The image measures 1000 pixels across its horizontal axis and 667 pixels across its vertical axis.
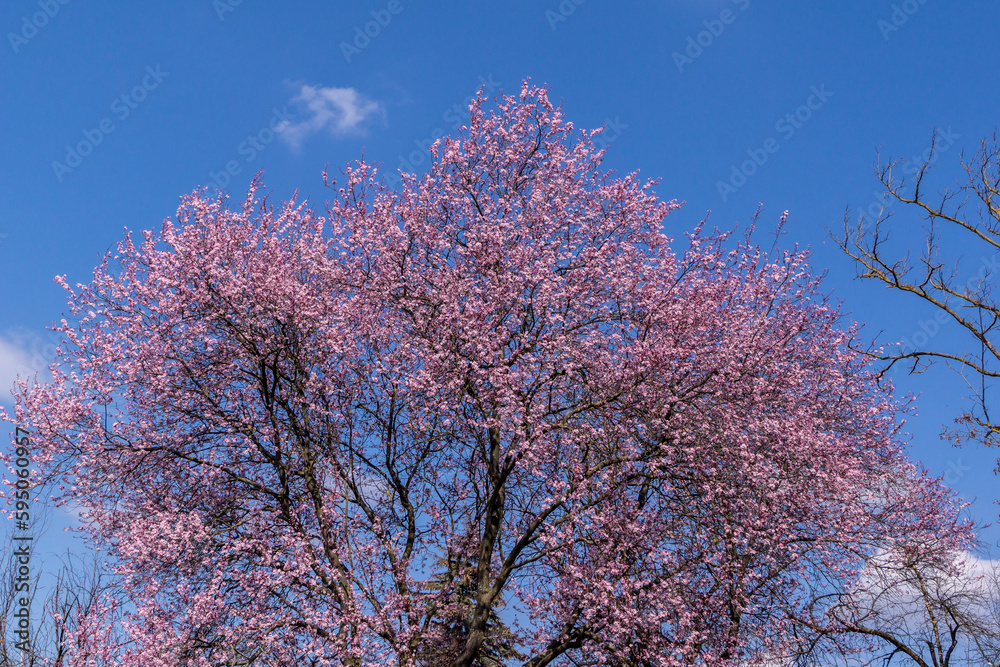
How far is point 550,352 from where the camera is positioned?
16.4m

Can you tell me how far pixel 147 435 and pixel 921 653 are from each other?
19837 millimetres

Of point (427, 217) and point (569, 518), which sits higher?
point (427, 217)

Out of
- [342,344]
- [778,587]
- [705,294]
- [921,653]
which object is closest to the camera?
[778,587]

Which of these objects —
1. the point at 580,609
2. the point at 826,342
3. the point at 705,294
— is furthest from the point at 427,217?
the point at 826,342

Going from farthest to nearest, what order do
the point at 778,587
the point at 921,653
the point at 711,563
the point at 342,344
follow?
the point at 921,653, the point at 342,344, the point at 778,587, the point at 711,563

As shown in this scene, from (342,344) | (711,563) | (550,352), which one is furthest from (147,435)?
(711,563)

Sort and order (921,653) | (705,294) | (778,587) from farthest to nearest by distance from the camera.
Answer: (921,653), (705,294), (778,587)

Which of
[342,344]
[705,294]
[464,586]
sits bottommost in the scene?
[464,586]

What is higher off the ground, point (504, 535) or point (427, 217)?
point (427, 217)

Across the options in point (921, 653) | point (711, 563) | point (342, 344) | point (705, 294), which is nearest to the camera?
point (711, 563)

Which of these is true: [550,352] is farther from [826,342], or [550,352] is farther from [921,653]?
[921,653]

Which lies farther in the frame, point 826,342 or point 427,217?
point 826,342

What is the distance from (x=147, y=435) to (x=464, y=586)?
780cm

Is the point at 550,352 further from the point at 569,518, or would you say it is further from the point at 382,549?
the point at 382,549
